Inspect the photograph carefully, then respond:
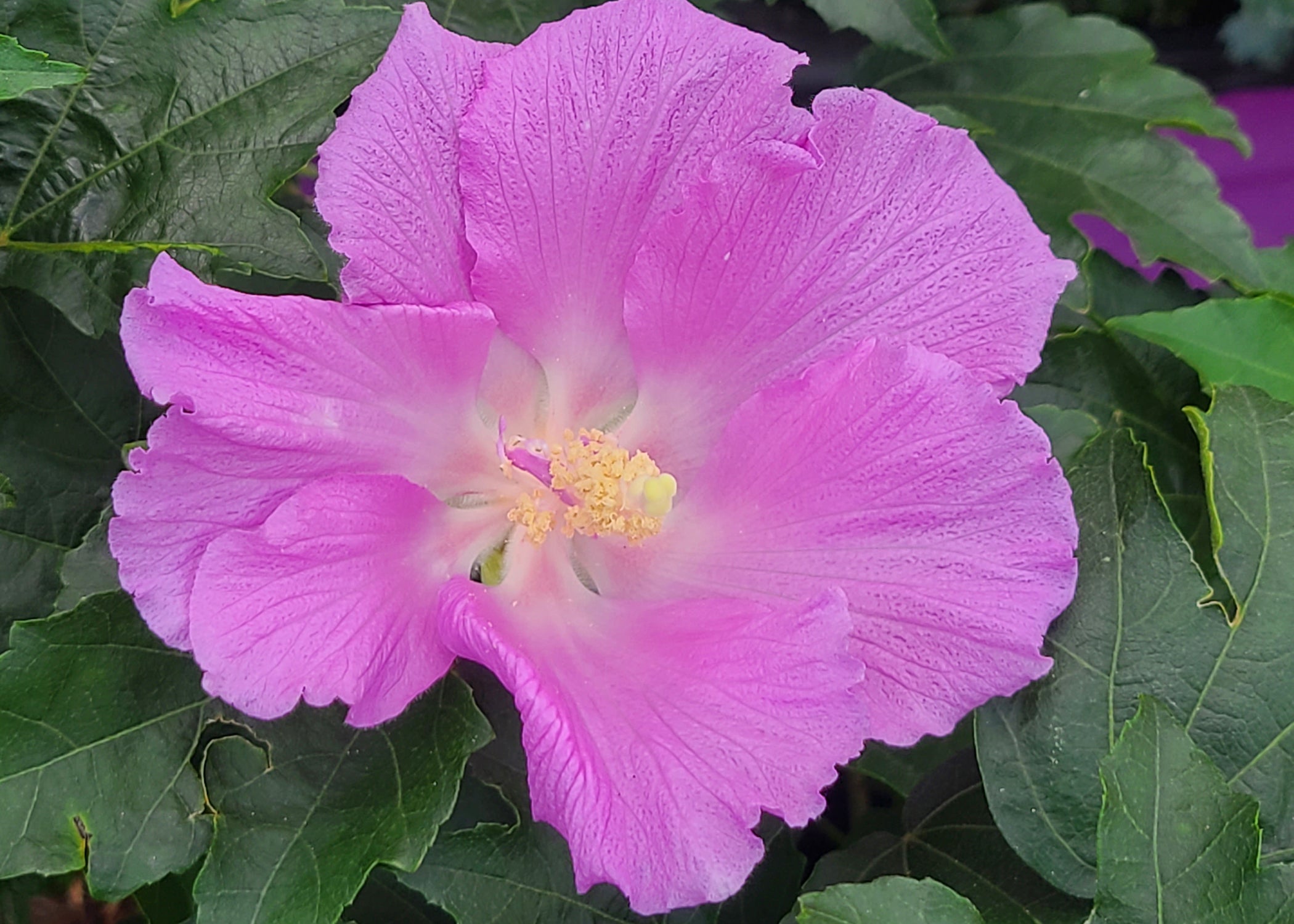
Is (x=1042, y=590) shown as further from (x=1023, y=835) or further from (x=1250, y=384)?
(x=1250, y=384)

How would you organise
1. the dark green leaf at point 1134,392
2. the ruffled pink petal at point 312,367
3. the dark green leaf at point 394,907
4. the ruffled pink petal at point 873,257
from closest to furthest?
1. the ruffled pink petal at point 312,367
2. the ruffled pink petal at point 873,257
3. the dark green leaf at point 394,907
4. the dark green leaf at point 1134,392

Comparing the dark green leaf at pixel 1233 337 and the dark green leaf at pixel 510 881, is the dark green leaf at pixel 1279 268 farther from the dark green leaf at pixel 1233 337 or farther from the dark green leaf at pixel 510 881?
the dark green leaf at pixel 510 881

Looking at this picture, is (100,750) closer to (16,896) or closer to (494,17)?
(16,896)

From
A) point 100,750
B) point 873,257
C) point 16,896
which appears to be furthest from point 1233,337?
point 16,896

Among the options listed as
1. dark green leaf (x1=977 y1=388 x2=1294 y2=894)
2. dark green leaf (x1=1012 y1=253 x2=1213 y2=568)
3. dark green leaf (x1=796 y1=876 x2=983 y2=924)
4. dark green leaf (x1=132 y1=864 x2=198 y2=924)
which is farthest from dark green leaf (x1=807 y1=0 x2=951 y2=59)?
dark green leaf (x1=132 y1=864 x2=198 y2=924)

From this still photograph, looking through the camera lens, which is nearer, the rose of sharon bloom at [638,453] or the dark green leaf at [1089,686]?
the rose of sharon bloom at [638,453]

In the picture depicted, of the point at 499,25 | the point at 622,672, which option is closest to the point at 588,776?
the point at 622,672

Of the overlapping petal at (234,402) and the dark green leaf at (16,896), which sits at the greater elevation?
the overlapping petal at (234,402)

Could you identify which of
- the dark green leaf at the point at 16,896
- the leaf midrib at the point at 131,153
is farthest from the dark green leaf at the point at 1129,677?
the dark green leaf at the point at 16,896
